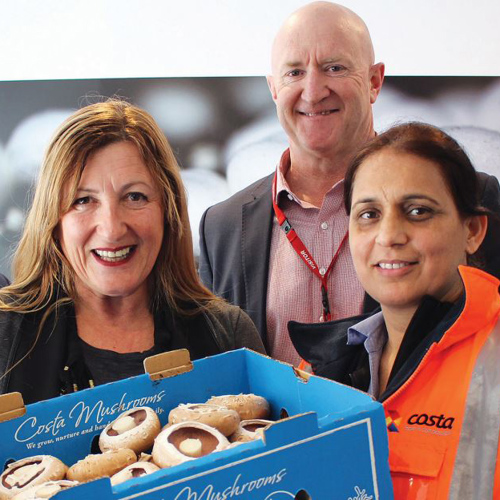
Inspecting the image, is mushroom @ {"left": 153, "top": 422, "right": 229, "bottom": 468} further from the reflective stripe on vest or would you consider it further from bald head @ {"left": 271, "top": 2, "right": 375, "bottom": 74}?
bald head @ {"left": 271, "top": 2, "right": 375, "bottom": 74}

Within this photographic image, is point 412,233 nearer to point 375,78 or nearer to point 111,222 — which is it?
point 111,222

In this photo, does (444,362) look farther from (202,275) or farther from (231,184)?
(231,184)

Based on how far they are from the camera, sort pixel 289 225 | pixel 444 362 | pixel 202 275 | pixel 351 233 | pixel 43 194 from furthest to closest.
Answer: pixel 202 275 → pixel 289 225 → pixel 43 194 → pixel 351 233 → pixel 444 362

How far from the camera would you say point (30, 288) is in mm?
1745

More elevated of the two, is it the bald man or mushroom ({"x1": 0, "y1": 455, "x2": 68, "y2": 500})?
the bald man

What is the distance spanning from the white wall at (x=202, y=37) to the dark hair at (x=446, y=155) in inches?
82.1

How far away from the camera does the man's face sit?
2.42 m

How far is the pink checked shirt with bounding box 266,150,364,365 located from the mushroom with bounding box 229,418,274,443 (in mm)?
1152

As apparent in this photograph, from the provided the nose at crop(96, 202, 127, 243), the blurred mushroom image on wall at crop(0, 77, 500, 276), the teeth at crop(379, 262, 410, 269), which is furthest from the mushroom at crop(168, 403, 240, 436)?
the blurred mushroom image on wall at crop(0, 77, 500, 276)

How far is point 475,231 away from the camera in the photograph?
1.46 m

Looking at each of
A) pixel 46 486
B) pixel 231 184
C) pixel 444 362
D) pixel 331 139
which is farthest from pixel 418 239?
pixel 231 184

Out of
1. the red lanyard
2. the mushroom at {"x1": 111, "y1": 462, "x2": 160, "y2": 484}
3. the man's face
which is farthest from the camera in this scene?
the man's face

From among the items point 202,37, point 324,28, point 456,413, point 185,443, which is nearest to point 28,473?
point 185,443

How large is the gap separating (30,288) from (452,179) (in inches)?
42.7
